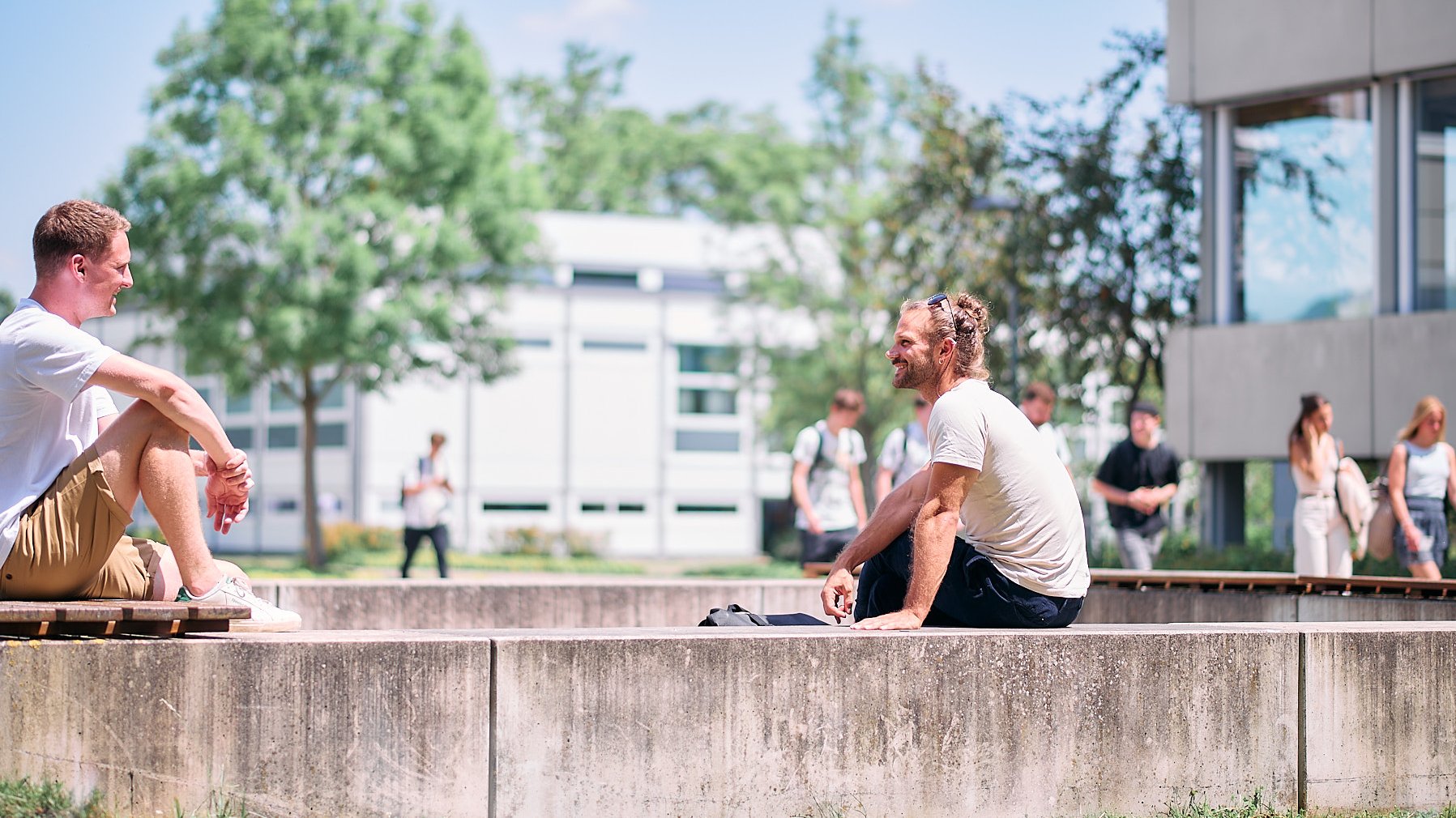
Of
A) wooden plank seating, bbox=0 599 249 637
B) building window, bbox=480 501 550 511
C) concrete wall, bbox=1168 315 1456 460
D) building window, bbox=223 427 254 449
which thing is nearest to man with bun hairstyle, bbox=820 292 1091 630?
wooden plank seating, bbox=0 599 249 637

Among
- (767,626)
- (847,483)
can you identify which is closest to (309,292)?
(847,483)

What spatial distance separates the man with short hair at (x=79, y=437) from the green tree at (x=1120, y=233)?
70.8 ft

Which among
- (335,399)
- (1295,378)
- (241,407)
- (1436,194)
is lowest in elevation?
(1295,378)

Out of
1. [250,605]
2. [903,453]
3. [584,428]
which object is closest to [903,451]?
[903,453]

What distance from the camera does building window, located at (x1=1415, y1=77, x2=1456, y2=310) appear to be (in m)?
17.5

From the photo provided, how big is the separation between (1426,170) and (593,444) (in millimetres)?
40815

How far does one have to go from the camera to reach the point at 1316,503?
36.0 ft

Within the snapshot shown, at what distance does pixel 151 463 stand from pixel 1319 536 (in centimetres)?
832

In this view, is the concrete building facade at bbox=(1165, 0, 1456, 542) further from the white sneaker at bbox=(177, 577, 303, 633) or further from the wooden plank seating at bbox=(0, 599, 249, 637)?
the wooden plank seating at bbox=(0, 599, 249, 637)

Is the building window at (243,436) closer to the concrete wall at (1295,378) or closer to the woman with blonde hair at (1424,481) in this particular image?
the concrete wall at (1295,378)

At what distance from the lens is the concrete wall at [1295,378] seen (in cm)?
1752

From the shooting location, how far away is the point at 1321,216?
60.8 ft

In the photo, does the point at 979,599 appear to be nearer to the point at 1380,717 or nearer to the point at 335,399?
the point at 1380,717

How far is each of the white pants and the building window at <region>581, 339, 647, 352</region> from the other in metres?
46.5
